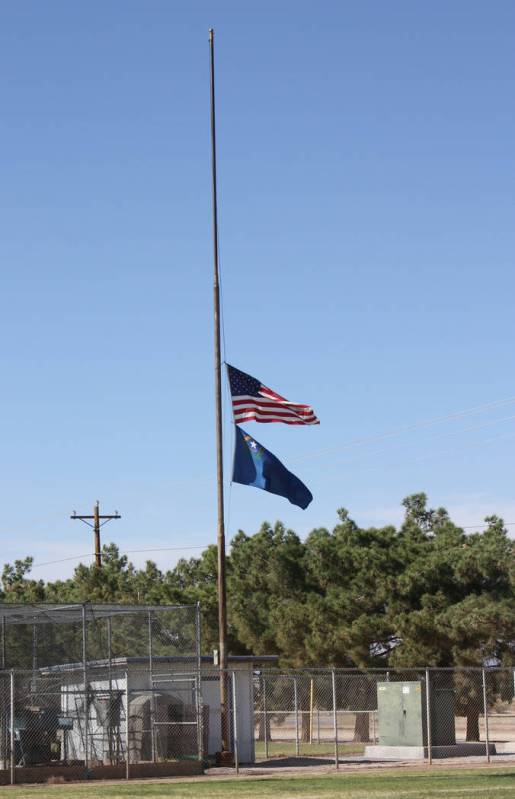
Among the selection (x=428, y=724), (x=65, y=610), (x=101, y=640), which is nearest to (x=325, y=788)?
(x=428, y=724)

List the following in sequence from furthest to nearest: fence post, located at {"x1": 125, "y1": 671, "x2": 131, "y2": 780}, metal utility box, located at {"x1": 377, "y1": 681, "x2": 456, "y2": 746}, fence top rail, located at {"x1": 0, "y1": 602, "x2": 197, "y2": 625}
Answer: metal utility box, located at {"x1": 377, "y1": 681, "x2": 456, "y2": 746}, fence top rail, located at {"x1": 0, "y1": 602, "x2": 197, "y2": 625}, fence post, located at {"x1": 125, "y1": 671, "x2": 131, "y2": 780}

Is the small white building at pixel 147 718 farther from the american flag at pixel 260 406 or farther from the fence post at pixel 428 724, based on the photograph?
the american flag at pixel 260 406

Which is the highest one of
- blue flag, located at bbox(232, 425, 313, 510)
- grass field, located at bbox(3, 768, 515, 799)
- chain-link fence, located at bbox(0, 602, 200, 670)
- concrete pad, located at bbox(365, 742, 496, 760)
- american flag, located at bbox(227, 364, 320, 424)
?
american flag, located at bbox(227, 364, 320, 424)

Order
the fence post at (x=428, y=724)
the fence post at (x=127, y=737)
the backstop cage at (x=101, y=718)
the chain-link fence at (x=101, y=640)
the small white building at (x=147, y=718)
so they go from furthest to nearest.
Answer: the chain-link fence at (x=101, y=640), the fence post at (x=428, y=724), the small white building at (x=147, y=718), the backstop cage at (x=101, y=718), the fence post at (x=127, y=737)

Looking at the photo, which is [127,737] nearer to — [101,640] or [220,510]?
[220,510]

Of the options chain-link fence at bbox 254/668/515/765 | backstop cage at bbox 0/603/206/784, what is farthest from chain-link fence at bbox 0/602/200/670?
backstop cage at bbox 0/603/206/784

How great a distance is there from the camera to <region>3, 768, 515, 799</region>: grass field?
22203 millimetres

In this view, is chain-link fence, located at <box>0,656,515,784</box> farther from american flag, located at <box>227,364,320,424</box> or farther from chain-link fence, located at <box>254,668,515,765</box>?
american flag, located at <box>227,364,320,424</box>

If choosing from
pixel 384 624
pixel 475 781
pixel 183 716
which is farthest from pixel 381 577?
pixel 475 781

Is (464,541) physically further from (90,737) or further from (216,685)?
(90,737)

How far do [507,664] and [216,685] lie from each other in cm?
1033

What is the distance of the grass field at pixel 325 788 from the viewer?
2220cm

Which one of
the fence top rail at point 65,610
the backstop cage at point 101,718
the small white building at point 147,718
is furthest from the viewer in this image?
the small white building at point 147,718

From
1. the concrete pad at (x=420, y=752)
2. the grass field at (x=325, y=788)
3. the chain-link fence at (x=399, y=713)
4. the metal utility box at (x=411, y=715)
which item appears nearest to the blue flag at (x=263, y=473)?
the chain-link fence at (x=399, y=713)
